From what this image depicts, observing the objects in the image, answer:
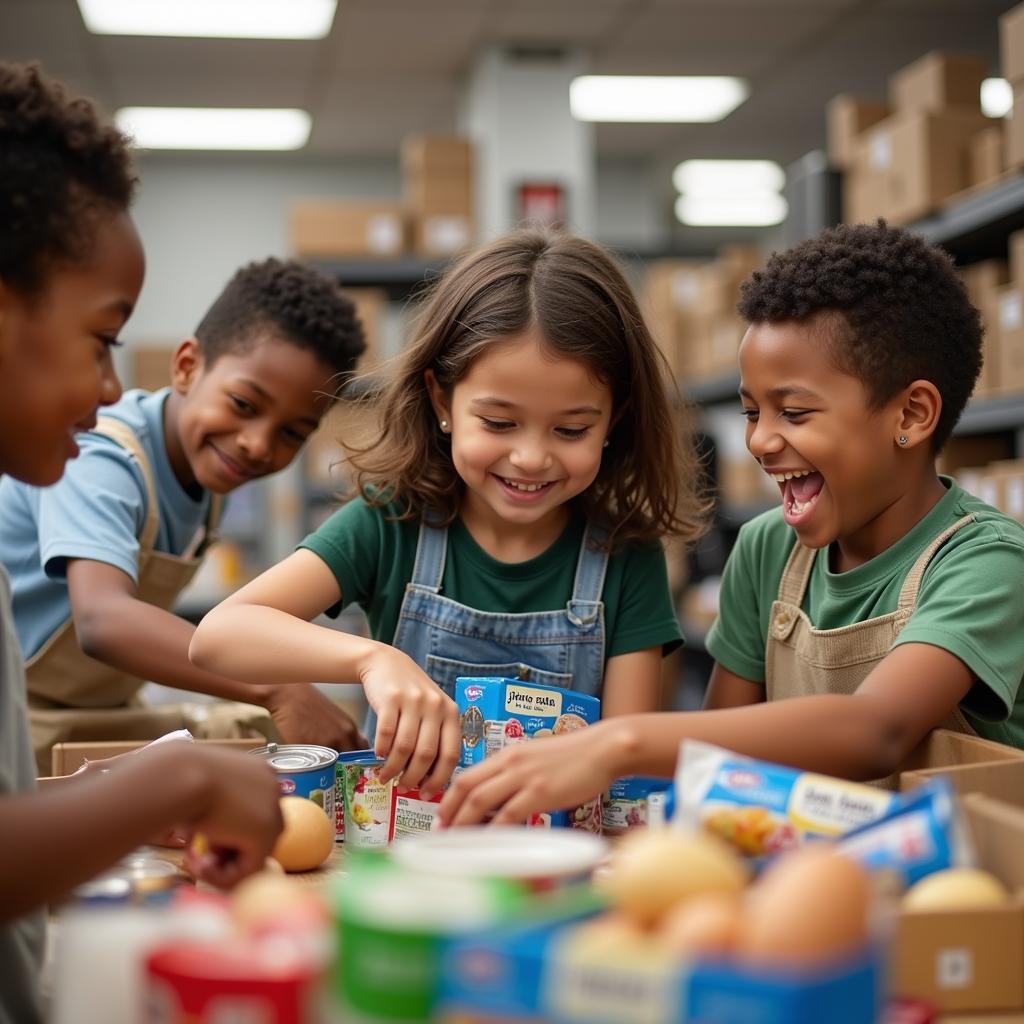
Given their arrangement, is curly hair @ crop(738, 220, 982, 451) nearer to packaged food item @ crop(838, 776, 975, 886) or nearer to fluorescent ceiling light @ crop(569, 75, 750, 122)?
packaged food item @ crop(838, 776, 975, 886)

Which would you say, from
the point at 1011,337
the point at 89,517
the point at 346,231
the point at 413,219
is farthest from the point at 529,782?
the point at 413,219

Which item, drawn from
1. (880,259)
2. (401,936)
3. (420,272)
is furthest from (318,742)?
(420,272)

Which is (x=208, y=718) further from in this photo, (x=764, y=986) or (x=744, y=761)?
(x=764, y=986)

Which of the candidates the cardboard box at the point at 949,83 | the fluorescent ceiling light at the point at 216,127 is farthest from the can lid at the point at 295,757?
the fluorescent ceiling light at the point at 216,127

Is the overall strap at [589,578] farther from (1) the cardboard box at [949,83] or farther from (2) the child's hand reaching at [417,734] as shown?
(1) the cardboard box at [949,83]

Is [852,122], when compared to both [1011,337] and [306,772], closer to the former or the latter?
[1011,337]

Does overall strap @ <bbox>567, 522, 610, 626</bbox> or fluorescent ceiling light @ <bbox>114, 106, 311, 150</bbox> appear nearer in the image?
overall strap @ <bbox>567, 522, 610, 626</bbox>

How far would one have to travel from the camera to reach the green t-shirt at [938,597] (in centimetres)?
127

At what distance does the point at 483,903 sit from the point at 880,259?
1.18 meters

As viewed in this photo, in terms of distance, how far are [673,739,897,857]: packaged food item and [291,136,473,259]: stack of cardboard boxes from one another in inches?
189

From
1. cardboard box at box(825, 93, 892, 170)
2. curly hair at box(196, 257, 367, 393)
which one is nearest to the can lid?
curly hair at box(196, 257, 367, 393)

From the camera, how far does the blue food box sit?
A: 48cm

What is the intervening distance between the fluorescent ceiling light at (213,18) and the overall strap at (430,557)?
4.15 m

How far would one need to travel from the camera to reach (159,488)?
6.91 feet
